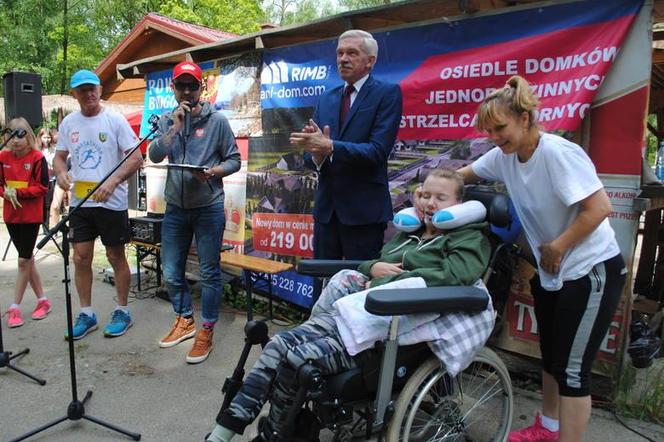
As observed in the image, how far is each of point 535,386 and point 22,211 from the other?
397 centimetres

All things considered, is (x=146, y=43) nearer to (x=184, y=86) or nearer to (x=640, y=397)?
(x=184, y=86)

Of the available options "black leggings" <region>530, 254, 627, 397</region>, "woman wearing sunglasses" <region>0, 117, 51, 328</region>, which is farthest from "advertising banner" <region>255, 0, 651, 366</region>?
"woman wearing sunglasses" <region>0, 117, 51, 328</region>

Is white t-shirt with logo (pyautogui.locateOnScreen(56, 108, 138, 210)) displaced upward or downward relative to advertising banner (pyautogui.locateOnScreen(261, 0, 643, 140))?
downward

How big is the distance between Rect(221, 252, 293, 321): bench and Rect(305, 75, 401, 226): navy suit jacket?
1.14 meters

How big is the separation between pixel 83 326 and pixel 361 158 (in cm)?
270

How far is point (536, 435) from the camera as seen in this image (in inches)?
93.7

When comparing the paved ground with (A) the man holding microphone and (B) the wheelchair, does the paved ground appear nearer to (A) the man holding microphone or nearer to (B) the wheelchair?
(A) the man holding microphone

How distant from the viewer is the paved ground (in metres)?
2.62

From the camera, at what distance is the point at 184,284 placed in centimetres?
362

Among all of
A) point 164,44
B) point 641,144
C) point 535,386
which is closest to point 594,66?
point 641,144

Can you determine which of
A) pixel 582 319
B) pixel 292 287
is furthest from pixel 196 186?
pixel 582 319

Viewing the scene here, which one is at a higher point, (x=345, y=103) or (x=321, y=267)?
(x=345, y=103)

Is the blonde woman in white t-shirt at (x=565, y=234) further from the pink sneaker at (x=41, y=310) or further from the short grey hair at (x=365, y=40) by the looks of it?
the pink sneaker at (x=41, y=310)

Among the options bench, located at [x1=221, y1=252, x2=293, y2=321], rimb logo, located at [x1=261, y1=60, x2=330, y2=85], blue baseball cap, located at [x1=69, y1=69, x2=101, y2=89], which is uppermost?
rimb logo, located at [x1=261, y1=60, x2=330, y2=85]
